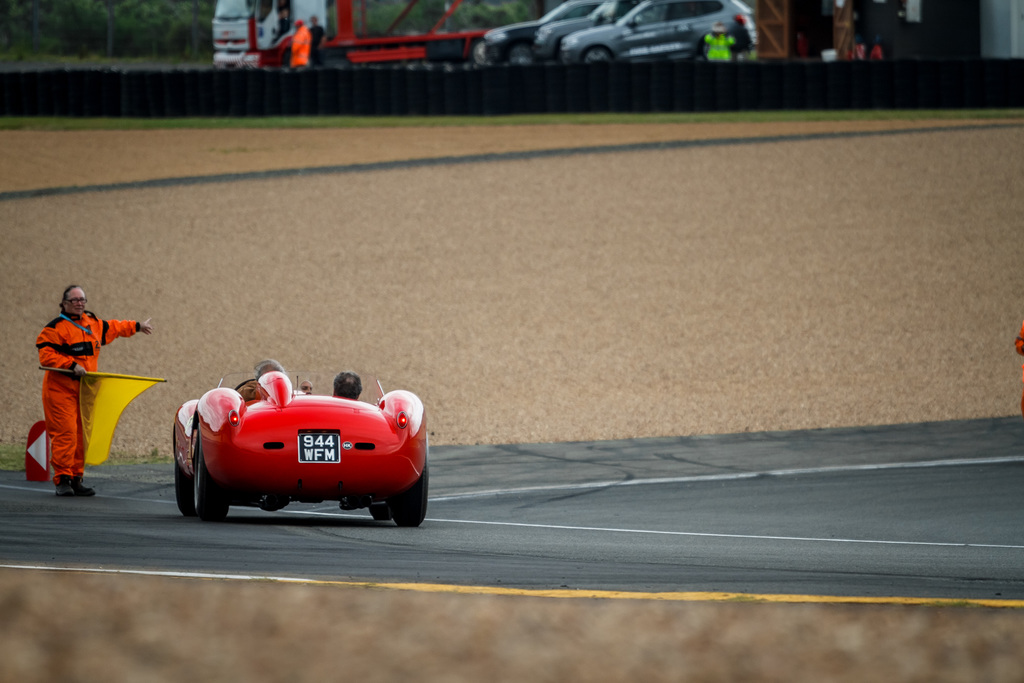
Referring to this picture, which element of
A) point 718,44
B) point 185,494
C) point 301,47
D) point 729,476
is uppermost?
point 301,47

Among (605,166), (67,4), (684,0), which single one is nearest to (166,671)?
(605,166)

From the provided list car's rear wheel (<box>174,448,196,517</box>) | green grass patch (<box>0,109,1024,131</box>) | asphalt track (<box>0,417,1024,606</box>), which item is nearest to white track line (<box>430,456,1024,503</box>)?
asphalt track (<box>0,417,1024,606</box>)

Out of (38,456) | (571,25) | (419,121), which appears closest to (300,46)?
(419,121)

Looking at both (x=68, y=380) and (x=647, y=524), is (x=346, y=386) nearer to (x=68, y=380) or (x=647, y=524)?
(x=647, y=524)

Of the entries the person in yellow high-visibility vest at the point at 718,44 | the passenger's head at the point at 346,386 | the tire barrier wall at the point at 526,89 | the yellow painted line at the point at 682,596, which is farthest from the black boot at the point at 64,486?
the person in yellow high-visibility vest at the point at 718,44

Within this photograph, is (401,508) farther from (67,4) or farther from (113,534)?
(67,4)

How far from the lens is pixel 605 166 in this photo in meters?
22.8

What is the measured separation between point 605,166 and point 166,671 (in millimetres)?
21548

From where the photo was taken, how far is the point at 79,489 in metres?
8.35

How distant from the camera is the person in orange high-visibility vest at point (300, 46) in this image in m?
31.0

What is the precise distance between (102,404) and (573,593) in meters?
5.11

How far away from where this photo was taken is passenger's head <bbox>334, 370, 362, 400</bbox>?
7.17 metres

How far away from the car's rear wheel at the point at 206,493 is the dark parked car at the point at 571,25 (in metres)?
24.1

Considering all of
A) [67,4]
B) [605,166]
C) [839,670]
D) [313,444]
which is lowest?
[313,444]
